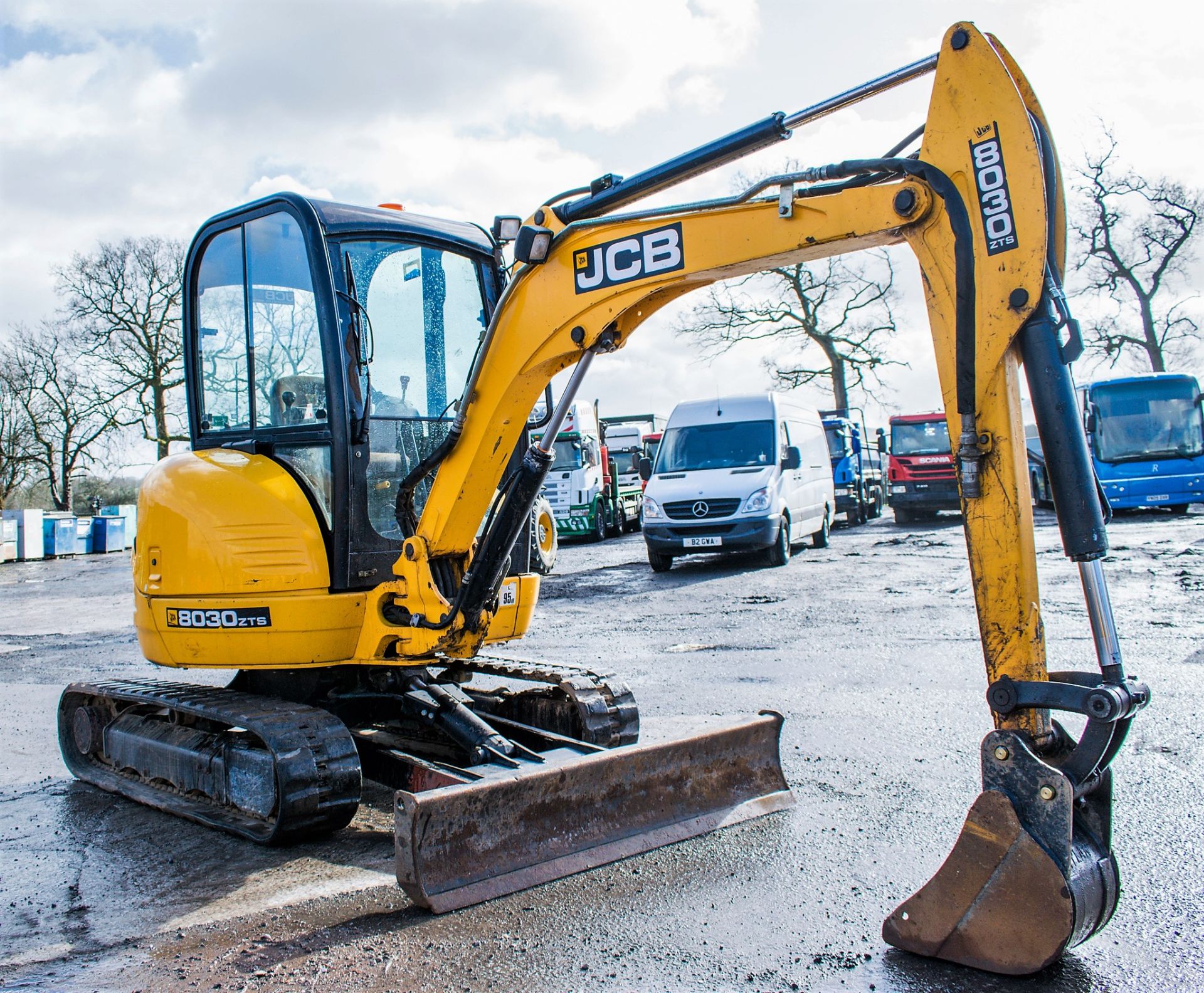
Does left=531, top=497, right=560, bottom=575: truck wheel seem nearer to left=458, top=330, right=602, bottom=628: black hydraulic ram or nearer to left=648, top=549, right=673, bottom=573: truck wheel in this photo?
left=458, top=330, right=602, bottom=628: black hydraulic ram

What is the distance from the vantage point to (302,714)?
4840mm

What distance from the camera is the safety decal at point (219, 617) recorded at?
16.4 ft

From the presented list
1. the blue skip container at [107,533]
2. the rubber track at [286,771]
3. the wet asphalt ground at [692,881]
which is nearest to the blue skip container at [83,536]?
the blue skip container at [107,533]

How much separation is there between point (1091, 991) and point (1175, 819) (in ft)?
5.82

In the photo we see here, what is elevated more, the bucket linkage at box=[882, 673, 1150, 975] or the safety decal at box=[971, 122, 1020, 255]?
the safety decal at box=[971, 122, 1020, 255]

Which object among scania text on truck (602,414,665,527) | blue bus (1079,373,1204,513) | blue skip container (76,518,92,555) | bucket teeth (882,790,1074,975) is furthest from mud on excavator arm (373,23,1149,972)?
blue skip container (76,518,92,555)

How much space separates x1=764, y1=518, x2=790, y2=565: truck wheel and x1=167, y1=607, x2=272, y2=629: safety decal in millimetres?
11272

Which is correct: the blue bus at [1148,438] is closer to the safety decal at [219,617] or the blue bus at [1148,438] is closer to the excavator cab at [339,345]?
the excavator cab at [339,345]

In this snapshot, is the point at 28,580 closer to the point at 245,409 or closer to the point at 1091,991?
the point at 245,409

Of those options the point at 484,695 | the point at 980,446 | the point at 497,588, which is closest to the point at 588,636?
the point at 484,695

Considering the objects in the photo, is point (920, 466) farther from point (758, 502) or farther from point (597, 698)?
point (597, 698)

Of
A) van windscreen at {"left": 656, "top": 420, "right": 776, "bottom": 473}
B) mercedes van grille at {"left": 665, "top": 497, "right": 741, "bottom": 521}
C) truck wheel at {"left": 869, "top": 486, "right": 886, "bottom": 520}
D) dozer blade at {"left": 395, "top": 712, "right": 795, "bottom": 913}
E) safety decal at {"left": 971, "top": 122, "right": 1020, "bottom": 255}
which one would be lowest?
dozer blade at {"left": 395, "top": 712, "right": 795, "bottom": 913}

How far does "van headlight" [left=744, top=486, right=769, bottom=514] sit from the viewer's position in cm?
1510

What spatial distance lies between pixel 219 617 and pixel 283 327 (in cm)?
146
